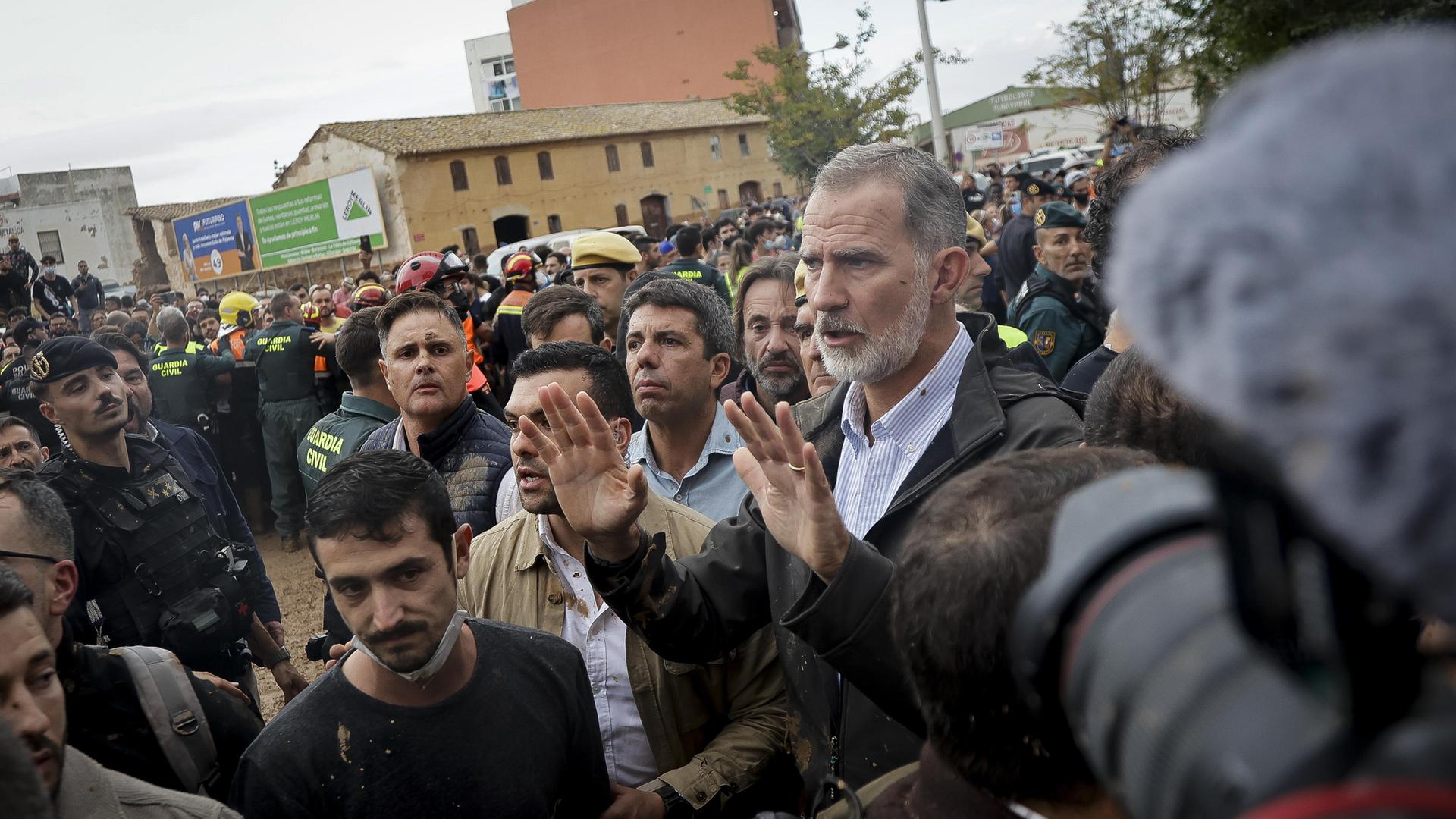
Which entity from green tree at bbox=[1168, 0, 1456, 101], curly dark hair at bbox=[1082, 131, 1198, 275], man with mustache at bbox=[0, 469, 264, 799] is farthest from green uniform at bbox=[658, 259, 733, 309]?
green tree at bbox=[1168, 0, 1456, 101]

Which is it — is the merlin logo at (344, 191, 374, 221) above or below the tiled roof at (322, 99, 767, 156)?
below

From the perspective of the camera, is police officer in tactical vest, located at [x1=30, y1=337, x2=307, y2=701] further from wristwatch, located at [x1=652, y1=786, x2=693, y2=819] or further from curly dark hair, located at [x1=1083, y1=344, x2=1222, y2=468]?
curly dark hair, located at [x1=1083, y1=344, x2=1222, y2=468]

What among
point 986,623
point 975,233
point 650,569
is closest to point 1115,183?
point 650,569

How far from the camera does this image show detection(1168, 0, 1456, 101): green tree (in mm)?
12281

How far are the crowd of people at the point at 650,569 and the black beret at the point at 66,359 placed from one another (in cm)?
2

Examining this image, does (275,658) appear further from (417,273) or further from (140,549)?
(417,273)

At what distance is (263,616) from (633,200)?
40830 millimetres

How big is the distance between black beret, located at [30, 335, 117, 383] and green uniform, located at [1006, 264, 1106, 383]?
4.15 meters

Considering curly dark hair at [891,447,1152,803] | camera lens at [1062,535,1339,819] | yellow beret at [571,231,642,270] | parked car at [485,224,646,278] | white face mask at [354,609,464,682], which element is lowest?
white face mask at [354,609,464,682]

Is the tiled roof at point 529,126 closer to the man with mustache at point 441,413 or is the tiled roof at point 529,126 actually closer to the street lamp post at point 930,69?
the street lamp post at point 930,69

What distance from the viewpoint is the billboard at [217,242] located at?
40438 millimetres

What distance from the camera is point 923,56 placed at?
65.7 feet

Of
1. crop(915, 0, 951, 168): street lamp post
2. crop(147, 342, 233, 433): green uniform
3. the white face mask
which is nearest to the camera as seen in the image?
the white face mask

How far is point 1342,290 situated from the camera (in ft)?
1.53
